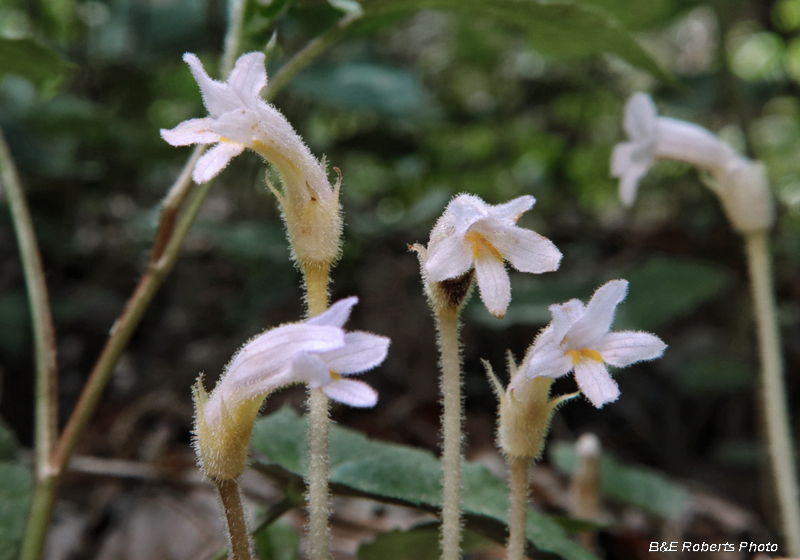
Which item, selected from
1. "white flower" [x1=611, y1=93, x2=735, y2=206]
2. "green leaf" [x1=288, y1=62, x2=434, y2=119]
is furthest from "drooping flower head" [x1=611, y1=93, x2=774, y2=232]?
"green leaf" [x1=288, y1=62, x2=434, y2=119]

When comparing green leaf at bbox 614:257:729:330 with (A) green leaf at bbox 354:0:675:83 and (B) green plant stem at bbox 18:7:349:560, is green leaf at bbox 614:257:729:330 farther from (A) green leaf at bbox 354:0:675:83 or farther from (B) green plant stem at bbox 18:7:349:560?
(B) green plant stem at bbox 18:7:349:560

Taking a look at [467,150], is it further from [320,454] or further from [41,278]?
[320,454]

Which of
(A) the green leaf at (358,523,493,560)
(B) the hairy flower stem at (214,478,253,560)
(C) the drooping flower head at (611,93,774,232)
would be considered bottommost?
(B) the hairy flower stem at (214,478,253,560)

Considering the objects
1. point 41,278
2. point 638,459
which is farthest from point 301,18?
point 638,459

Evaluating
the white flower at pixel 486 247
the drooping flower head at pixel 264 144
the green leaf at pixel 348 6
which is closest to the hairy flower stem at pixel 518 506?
the white flower at pixel 486 247

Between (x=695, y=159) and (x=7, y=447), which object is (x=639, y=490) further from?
(x=7, y=447)

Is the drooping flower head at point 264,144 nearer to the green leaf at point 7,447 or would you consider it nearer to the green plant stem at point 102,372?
the green plant stem at point 102,372

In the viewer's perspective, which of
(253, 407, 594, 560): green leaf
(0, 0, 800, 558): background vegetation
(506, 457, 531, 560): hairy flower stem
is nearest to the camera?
(506, 457, 531, 560): hairy flower stem
